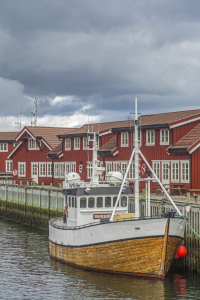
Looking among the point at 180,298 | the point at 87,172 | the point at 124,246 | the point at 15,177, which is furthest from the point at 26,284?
the point at 15,177

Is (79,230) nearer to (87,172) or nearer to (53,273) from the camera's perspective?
(53,273)

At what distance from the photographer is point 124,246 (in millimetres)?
23391

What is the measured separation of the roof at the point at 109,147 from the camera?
48.1 metres

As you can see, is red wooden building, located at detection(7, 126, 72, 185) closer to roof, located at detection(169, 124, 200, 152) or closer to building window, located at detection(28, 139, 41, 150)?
building window, located at detection(28, 139, 41, 150)

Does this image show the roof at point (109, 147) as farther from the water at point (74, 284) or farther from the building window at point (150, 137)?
the water at point (74, 284)

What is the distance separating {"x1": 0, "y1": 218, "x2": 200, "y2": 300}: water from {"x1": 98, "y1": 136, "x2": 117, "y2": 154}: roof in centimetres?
1997

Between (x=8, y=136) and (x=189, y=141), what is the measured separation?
42.9 m

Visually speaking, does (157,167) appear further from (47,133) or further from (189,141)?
(47,133)

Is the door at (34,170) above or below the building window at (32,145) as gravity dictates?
below

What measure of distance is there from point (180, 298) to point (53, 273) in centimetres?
732

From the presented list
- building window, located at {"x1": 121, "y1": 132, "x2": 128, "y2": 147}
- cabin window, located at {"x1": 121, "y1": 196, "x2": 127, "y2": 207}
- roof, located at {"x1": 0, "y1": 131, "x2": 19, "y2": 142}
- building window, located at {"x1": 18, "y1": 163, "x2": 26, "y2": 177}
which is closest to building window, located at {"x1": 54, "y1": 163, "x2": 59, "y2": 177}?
building window, located at {"x1": 18, "y1": 163, "x2": 26, "y2": 177}

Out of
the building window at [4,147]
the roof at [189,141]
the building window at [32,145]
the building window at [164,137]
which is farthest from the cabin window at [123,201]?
the building window at [4,147]

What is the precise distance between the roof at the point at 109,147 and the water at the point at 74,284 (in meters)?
20.0

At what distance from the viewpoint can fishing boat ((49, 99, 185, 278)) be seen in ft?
75.4
